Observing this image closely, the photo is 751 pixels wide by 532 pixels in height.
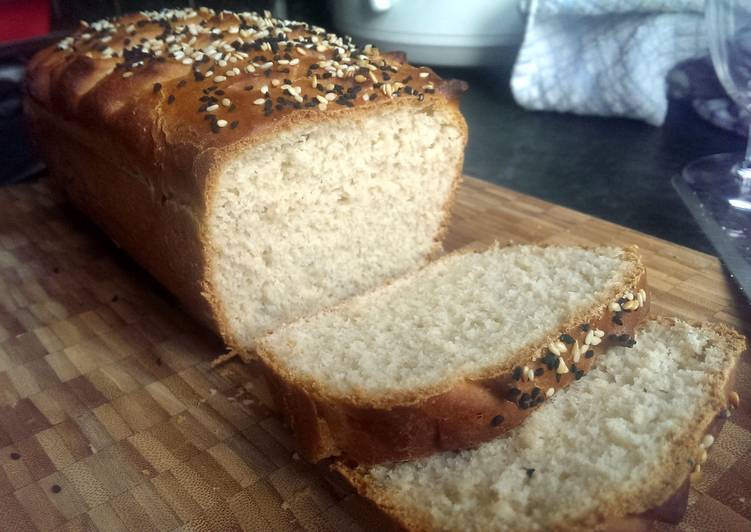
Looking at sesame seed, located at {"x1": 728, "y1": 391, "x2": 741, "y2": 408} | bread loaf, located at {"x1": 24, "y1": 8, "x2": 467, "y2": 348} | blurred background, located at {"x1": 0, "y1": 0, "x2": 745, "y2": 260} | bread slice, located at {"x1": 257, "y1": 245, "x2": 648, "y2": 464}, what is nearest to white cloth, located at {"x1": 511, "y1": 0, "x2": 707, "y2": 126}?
blurred background, located at {"x1": 0, "y1": 0, "x2": 745, "y2": 260}

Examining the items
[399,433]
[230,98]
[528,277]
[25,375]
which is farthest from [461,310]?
[25,375]

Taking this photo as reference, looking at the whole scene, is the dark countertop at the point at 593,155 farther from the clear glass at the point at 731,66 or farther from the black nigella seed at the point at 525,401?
the black nigella seed at the point at 525,401

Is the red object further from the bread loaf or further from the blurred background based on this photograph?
the bread loaf

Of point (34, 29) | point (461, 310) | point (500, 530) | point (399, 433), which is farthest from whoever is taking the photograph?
point (34, 29)

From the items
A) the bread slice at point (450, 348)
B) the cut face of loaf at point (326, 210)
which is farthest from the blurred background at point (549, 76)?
the bread slice at point (450, 348)

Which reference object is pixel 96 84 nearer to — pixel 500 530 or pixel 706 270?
pixel 500 530

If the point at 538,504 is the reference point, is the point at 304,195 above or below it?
above


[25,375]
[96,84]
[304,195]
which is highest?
[96,84]
